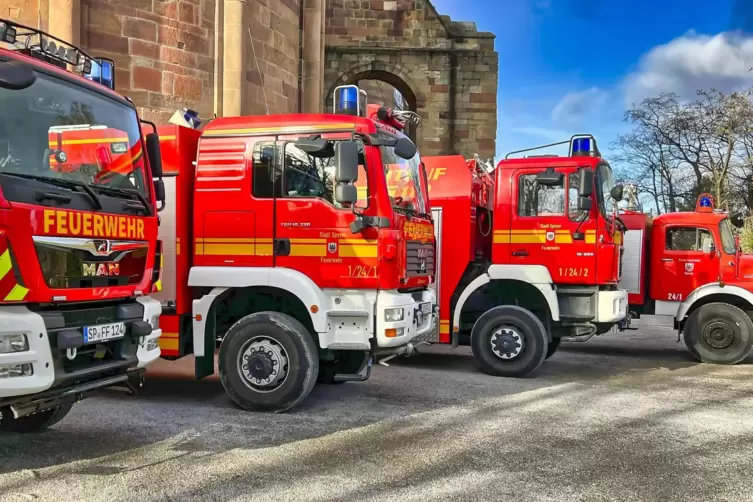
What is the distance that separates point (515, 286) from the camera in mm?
9008

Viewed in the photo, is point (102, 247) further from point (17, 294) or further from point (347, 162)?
point (347, 162)

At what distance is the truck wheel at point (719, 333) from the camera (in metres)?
9.96

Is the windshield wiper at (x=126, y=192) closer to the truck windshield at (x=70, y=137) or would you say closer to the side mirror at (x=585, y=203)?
the truck windshield at (x=70, y=137)

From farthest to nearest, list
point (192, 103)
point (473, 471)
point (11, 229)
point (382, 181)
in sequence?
1. point (192, 103)
2. point (382, 181)
3. point (473, 471)
4. point (11, 229)

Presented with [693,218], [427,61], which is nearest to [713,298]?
[693,218]

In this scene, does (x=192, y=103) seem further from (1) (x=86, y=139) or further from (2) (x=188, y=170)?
(1) (x=86, y=139)

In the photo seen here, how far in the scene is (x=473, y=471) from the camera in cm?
466

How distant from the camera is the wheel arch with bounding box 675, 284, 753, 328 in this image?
1014 cm

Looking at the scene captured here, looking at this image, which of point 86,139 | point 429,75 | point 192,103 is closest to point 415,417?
point 86,139

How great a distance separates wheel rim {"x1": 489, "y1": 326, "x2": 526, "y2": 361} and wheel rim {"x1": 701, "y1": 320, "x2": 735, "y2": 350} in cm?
367

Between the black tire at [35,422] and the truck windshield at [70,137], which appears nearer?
the truck windshield at [70,137]

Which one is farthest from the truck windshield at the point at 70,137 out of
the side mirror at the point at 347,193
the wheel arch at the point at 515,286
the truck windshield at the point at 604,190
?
the truck windshield at the point at 604,190

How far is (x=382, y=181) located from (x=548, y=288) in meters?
3.48

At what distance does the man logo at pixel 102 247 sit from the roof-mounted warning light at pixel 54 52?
4.45ft
